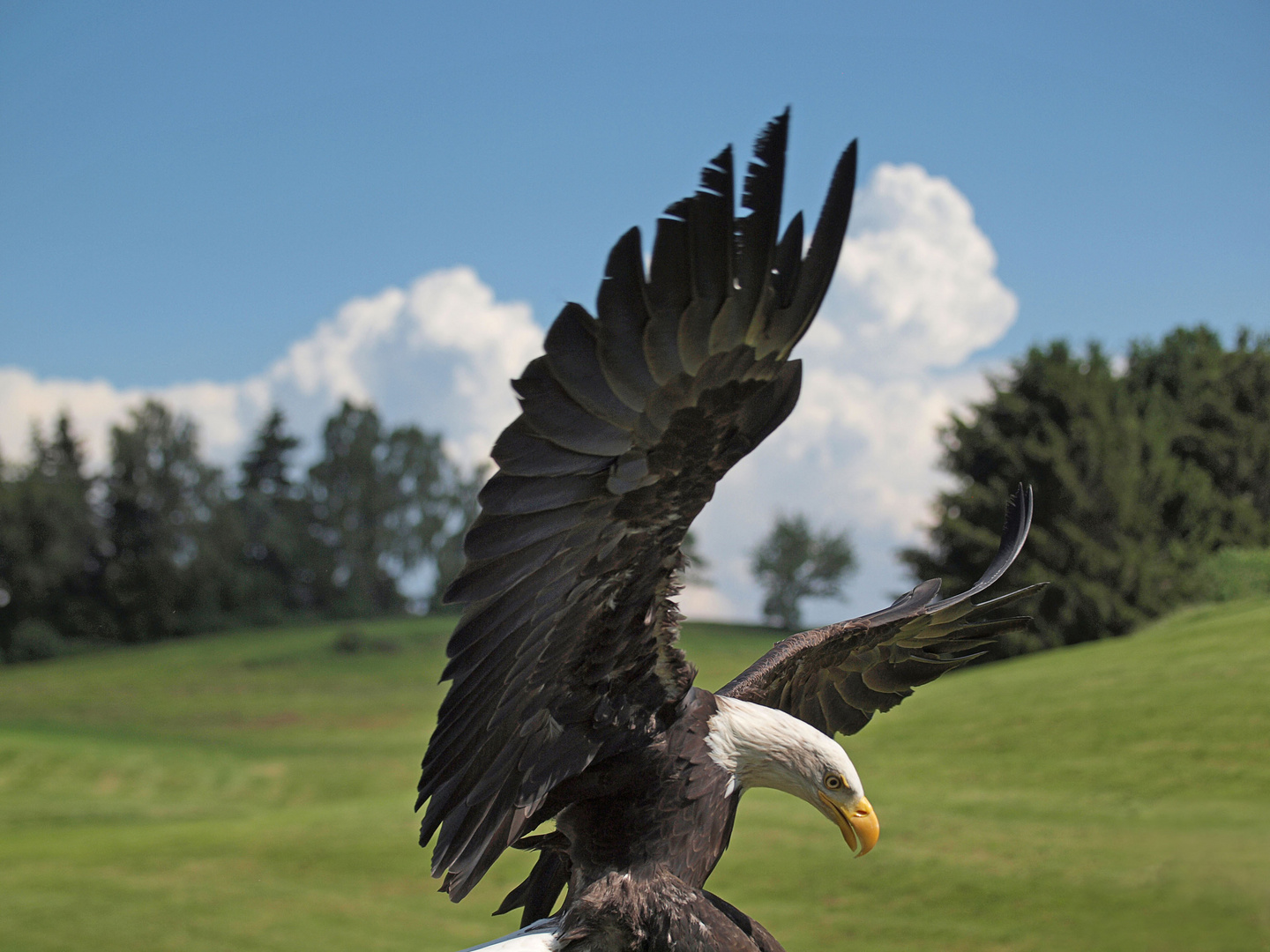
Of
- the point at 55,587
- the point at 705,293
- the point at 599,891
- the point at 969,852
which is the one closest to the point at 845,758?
the point at 599,891

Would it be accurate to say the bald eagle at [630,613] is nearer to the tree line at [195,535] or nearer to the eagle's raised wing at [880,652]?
the eagle's raised wing at [880,652]

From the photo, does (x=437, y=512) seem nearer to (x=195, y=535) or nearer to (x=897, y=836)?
(x=195, y=535)

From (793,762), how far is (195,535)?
47.5m

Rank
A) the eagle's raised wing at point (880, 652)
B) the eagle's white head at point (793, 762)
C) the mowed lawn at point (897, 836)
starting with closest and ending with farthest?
the eagle's white head at point (793, 762)
the eagle's raised wing at point (880, 652)
the mowed lawn at point (897, 836)

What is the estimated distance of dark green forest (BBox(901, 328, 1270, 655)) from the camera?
27469 mm

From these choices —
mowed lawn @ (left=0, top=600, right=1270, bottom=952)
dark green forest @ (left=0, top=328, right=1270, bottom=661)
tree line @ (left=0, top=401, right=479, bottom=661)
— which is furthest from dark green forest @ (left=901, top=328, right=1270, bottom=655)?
tree line @ (left=0, top=401, right=479, bottom=661)

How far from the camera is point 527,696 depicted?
8.88 feet

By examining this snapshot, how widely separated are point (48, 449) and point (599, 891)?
53.1 metres

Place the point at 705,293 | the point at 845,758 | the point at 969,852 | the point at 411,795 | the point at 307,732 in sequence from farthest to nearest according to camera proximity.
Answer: the point at 307,732 < the point at 411,795 < the point at 969,852 < the point at 845,758 < the point at 705,293

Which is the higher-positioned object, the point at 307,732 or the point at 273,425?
the point at 273,425

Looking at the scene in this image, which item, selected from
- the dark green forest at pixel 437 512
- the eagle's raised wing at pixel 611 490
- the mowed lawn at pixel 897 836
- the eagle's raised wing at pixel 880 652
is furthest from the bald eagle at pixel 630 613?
the dark green forest at pixel 437 512

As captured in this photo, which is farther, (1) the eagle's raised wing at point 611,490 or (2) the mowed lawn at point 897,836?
(2) the mowed lawn at point 897,836

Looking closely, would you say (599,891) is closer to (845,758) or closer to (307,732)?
(845,758)

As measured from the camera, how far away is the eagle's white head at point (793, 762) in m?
2.91
